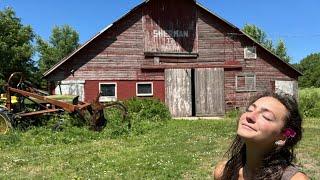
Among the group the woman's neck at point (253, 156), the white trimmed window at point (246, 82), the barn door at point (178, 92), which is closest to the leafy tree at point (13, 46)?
the barn door at point (178, 92)

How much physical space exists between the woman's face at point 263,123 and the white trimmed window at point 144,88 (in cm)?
2380

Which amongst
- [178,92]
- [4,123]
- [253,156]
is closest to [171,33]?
[178,92]

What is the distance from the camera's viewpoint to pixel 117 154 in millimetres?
11039

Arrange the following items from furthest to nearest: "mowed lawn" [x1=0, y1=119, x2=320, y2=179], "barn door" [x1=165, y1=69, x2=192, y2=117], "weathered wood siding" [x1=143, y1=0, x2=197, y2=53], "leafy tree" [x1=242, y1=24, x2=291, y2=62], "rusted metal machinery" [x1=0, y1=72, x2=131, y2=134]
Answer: "leafy tree" [x1=242, y1=24, x2=291, y2=62] < "barn door" [x1=165, y1=69, x2=192, y2=117] < "weathered wood siding" [x1=143, y1=0, x2=197, y2=53] < "rusted metal machinery" [x1=0, y1=72, x2=131, y2=134] < "mowed lawn" [x1=0, y1=119, x2=320, y2=179]

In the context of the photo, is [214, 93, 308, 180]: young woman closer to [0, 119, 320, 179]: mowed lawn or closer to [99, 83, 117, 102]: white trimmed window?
[0, 119, 320, 179]: mowed lawn

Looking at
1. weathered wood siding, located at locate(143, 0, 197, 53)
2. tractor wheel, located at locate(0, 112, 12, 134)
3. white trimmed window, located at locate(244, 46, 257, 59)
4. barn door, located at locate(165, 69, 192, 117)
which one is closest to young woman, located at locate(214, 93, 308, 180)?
tractor wheel, located at locate(0, 112, 12, 134)

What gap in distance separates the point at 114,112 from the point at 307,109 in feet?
39.0

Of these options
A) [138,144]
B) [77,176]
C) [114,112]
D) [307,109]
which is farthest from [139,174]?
[307,109]

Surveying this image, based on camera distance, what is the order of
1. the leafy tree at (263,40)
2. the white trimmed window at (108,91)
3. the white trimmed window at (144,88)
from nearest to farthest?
the white trimmed window at (108,91), the white trimmed window at (144,88), the leafy tree at (263,40)

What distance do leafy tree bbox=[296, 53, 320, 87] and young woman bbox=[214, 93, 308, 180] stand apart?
111097 millimetres

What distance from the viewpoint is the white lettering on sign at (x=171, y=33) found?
86.5 feet

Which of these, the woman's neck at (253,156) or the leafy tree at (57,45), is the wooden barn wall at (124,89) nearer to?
the woman's neck at (253,156)

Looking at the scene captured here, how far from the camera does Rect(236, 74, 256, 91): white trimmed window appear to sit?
27453 millimetres

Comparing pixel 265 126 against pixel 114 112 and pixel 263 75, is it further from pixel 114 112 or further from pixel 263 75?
pixel 263 75
